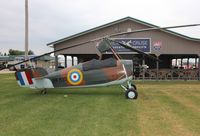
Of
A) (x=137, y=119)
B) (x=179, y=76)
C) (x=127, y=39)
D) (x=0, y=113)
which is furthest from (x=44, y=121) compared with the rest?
(x=179, y=76)

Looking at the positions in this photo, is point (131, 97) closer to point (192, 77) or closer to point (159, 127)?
point (159, 127)

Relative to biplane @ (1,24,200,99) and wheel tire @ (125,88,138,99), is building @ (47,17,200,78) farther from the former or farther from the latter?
wheel tire @ (125,88,138,99)

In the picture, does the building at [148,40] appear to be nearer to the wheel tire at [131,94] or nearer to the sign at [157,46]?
the sign at [157,46]

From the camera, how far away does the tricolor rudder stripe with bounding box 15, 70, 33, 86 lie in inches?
468

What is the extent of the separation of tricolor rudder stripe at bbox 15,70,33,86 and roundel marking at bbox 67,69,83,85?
167 centimetres

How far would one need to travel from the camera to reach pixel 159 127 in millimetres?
6168

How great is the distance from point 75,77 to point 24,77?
2177 mm

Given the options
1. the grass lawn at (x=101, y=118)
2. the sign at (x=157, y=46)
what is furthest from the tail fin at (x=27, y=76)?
the sign at (x=157, y=46)

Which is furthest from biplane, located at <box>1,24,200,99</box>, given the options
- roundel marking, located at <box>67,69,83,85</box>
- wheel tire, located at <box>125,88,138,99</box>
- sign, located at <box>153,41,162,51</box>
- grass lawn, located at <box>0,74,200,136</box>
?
sign, located at <box>153,41,162,51</box>

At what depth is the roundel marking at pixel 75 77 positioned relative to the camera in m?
11.7

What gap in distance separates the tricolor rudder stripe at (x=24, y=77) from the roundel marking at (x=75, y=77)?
167cm

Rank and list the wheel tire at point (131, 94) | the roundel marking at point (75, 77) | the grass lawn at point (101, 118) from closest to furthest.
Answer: the grass lawn at point (101, 118)
the wheel tire at point (131, 94)
the roundel marking at point (75, 77)

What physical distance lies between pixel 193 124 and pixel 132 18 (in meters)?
15.5

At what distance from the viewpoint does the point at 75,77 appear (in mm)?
11742
